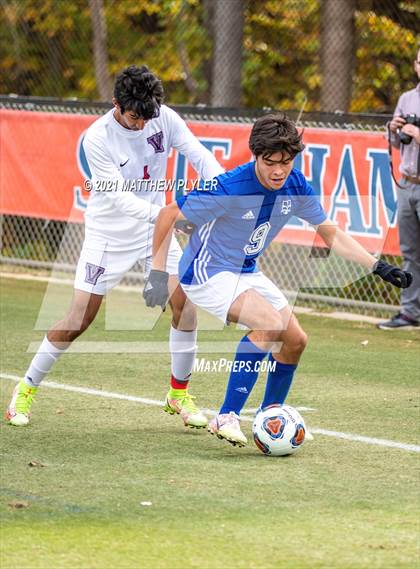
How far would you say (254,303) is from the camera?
6598 millimetres

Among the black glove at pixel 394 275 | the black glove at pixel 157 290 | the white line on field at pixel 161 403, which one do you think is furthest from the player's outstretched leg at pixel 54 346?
the black glove at pixel 394 275

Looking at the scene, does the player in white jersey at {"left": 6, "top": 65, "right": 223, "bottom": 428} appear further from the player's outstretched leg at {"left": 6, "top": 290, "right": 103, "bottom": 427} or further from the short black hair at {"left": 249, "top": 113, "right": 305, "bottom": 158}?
the short black hair at {"left": 249, "top": 113, "right": 305, "bottom": 158}

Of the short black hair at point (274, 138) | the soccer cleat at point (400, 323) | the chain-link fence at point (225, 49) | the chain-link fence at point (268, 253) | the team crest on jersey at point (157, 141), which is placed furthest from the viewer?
the chain-link fence at point (225, 49)

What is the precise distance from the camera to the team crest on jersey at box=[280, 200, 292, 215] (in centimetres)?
666

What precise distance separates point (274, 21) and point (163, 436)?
12922 millimetres

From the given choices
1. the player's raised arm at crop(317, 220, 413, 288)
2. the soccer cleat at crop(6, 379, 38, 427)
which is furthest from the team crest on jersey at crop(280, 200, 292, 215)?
the soccer cleat at crop(6, 379, 38, 427)

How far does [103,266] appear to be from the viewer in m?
7.43

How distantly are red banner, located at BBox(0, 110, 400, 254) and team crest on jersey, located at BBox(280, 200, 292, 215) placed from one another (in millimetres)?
4754

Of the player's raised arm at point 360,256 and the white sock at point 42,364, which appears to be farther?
the white sock at point 42,364

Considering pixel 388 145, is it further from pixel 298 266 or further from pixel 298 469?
pixel 298 469

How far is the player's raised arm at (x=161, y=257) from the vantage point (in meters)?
6.60

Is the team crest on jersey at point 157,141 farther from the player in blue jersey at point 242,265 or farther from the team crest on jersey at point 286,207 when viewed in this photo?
the team crest on jersey at point 286,207

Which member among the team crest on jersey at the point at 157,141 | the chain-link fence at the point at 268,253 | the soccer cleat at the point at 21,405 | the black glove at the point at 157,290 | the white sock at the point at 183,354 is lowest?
the chain-link fence at the point at 268,253

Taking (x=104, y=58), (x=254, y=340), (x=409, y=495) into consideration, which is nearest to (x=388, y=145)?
(x=254, y=340)
